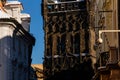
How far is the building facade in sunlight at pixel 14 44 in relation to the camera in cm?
4856

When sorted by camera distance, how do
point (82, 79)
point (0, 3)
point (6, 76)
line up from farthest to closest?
1. point (82, 79)
2. point (0, 3)
3. point (6, 76)

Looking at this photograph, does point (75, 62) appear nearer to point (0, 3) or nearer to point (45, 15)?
point (45, 15)

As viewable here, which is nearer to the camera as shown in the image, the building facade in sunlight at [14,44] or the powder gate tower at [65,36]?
the building facade in sunlight at [14,44]

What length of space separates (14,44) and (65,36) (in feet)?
56.6

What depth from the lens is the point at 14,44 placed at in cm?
5119

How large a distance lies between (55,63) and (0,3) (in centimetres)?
1492

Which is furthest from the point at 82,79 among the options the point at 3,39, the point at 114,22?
the point at 114,22

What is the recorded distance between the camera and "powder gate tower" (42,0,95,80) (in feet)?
218

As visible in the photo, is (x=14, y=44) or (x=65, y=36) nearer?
(x=14, y=44)

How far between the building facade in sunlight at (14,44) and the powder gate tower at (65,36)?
6.93 metres

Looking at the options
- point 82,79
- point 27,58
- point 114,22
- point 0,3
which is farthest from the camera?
point 82,79

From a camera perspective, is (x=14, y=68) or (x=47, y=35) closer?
(x=14, y=68)

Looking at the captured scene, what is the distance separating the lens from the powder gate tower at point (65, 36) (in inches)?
2613

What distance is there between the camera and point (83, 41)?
6662cm
